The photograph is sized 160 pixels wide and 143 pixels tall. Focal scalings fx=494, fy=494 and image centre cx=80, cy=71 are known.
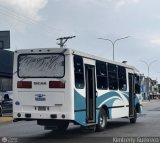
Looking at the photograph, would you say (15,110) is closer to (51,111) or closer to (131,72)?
(51,111)

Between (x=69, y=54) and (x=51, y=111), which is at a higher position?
(x=69, y=54)

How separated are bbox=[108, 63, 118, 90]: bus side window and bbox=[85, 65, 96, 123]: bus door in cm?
221

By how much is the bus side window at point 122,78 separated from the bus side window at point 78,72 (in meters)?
4.90

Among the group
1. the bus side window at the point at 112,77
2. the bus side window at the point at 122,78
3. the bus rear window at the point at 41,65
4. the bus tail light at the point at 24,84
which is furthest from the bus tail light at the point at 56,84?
the bus side window at the point at 122,78

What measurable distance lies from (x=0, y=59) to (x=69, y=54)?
36.0 metres

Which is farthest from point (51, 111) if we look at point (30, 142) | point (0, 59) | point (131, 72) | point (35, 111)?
point (0, 59)

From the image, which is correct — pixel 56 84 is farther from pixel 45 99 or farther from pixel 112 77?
pixel 112 77

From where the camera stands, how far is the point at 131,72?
2444 cm

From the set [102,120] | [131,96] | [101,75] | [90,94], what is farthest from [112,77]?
[131,96]

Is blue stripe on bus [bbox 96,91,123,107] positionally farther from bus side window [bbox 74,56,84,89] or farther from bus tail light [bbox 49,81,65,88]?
bus tail light [bbox 49,81,65,88]

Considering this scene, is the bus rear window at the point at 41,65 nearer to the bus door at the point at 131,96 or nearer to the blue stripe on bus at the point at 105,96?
the blue stripe on bus at the point at 105,96

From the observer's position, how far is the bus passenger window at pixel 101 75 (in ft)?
64.6

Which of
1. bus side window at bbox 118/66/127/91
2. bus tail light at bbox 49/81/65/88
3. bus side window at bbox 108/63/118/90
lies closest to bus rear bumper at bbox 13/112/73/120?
bus tail light at bbox 49/81/65/88

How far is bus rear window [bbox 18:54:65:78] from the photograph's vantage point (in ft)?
56.1
